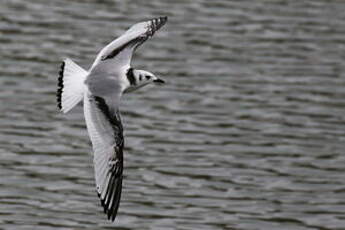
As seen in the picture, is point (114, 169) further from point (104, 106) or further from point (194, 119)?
point (194, 119)

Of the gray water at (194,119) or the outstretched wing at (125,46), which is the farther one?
the gray water at (194,119)

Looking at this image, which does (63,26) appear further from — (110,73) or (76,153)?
(110,73)

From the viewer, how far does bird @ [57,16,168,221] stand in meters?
9.59

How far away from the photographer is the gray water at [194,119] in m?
11.7

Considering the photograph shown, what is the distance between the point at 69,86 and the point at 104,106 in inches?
13.8

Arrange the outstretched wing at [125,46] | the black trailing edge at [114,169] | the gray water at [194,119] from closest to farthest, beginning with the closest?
the black trailing edge at [114,169], the outstretched wing at [125,46], the gray water at [194,119]

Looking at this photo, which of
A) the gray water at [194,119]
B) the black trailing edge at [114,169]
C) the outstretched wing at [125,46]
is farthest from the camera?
the gray water at [194,119]

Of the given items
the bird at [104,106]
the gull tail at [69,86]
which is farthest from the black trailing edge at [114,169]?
the gull tail at [69,86]

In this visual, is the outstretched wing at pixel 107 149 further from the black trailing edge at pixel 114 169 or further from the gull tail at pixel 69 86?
the gull tail at pixel 69 86

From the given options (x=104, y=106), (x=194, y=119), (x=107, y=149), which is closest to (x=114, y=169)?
(x=107, y=149)

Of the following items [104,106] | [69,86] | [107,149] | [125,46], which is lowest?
[107,149]

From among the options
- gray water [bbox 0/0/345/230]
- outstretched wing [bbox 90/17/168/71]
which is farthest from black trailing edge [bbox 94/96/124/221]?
gray water [bbox 0/0/345/230]

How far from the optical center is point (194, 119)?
1395 cm

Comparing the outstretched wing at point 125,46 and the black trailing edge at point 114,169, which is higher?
the outstretched wing at point 125,46
